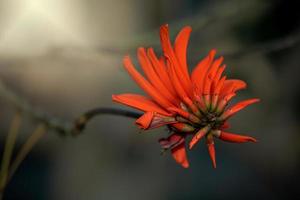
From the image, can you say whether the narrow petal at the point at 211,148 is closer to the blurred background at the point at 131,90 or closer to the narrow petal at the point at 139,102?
the narrow petal at the point at 139,102

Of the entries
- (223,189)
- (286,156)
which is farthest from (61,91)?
(286,156)

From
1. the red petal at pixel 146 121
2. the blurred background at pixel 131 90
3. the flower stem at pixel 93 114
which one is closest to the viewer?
the red petal at pixel 146 121

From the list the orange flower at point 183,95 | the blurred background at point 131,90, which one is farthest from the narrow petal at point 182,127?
the blurred background at point 131,90

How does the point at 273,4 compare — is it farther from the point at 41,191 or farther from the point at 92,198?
the point at 41,191

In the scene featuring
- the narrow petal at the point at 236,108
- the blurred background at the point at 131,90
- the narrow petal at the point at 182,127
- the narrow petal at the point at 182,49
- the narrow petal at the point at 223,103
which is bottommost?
the narrow petal at the point at 182,127

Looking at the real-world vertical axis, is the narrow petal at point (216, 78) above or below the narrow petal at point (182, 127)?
above

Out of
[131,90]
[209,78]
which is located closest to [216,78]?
Result: [209,78]

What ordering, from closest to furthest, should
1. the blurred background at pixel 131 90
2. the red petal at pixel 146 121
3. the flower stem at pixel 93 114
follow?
the red petal at pixel 146 121, the flower stem at pixel 93 114, the blurred background at pixel 131 90
